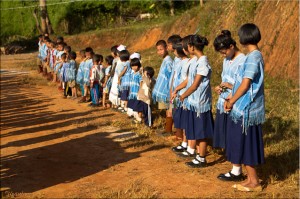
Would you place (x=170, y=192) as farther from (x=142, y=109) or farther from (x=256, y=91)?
(x=142, y=109)

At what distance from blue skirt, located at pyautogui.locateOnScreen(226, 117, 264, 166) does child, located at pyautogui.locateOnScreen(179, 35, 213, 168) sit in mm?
916

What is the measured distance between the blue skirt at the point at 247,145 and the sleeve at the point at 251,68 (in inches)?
22.2

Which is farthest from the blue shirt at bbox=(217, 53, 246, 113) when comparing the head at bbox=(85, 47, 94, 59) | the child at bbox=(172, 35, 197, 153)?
the head at bbox=(85, 47, 94, 59)

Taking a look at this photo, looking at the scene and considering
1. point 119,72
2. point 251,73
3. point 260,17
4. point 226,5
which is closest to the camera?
point 251,73

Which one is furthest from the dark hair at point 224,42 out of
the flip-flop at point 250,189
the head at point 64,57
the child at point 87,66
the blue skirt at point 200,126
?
the head at point 64,57

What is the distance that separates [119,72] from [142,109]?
130cm

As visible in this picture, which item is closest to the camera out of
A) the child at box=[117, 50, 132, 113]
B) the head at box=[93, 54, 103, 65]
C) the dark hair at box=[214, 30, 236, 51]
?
the dark hair at box=[214, 30, 236, 51]

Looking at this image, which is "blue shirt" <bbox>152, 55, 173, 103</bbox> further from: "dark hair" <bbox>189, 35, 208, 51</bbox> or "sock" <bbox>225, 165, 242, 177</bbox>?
"sock" <bbox>225, 165, 242, 177</bbox>

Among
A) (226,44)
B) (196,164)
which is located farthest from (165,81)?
(226,44)

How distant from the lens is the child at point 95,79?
10.8 m

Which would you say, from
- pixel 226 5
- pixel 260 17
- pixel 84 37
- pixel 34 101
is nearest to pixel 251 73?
pixel 34 101

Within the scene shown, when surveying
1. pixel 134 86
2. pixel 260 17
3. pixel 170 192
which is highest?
pixel 260 17

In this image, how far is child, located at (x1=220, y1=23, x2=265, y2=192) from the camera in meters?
4.94

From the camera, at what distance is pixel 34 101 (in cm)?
1205
